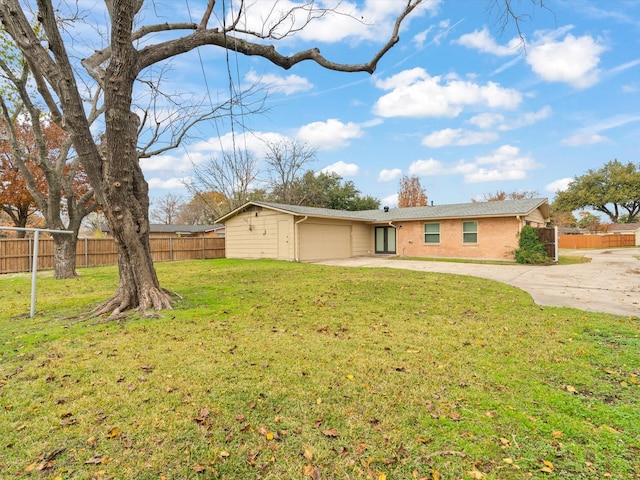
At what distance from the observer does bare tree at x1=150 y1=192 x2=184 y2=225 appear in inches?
1762

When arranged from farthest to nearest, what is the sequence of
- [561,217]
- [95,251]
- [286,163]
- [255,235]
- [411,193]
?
1. [561,217]
2. [411,193]
3. [286,163]
4. [255,235]
5. [95,251]

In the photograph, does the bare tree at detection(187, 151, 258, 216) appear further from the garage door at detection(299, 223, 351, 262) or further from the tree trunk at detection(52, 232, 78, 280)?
the tree trunk at detection(52, 232, 78, 280)

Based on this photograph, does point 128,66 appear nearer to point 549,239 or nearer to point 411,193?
point 549,239

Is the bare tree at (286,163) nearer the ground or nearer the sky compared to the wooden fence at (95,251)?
nearer the sky

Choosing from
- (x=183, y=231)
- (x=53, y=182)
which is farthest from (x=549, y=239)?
(x=183, y=231)

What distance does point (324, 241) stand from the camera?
57.7 feet

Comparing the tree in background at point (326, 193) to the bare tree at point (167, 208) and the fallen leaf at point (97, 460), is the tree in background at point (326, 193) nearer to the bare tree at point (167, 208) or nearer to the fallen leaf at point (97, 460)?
the bare tree at point (167, 208)

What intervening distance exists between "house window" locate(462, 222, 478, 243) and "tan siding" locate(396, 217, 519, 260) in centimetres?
16

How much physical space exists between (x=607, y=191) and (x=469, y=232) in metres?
37.1

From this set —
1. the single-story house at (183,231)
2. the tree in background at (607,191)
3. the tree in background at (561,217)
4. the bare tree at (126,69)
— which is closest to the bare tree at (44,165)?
the bare tree at (126,69)

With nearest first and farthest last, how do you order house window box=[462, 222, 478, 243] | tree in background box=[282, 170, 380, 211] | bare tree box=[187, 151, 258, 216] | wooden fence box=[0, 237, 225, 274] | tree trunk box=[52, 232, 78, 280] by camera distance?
tree trunk box=[52, 232, 78, 280]
wooden fence box=[0, 237, 225, 274]
house window box=[462, 222, 478, 243]
bare tree box=[187, 151, 258, 216]
tree in background box=[282, 170, 380, 211]

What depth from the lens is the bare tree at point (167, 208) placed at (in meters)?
44.8

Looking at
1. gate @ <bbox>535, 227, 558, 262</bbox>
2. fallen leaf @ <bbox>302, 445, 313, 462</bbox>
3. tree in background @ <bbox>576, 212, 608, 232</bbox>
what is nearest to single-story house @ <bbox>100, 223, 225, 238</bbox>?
gate @ <bbox>535, 227, 558, 262</bbox>

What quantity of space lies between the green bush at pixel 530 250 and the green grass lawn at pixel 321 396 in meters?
10.4
